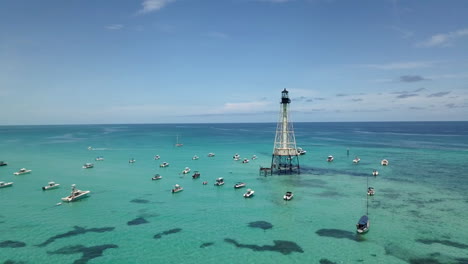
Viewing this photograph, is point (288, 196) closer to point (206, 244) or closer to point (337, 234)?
point (337, 234)

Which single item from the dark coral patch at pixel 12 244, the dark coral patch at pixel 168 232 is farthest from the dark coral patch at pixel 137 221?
the dark coral patch at pixel 12 244

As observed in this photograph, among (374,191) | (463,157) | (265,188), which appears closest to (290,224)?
(265,188)

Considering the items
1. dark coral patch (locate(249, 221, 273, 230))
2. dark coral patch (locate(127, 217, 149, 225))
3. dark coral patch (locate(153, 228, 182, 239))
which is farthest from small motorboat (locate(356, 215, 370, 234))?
dark coral patch (locate(127, 217, 149, 225))

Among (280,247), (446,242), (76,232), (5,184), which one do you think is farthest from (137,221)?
(5,184)

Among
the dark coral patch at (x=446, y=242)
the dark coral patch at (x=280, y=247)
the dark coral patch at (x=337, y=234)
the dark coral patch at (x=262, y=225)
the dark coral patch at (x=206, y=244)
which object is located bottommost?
the dark coral patch at (x=206, y=244)

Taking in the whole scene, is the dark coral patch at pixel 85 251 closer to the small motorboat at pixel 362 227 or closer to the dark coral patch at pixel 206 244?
the dark coral patch at pixel 206 244

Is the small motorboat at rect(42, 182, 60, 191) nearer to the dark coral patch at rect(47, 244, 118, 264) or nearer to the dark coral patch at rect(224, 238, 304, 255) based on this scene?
the dark coral patch at rect(47, 244, 118, 264)
